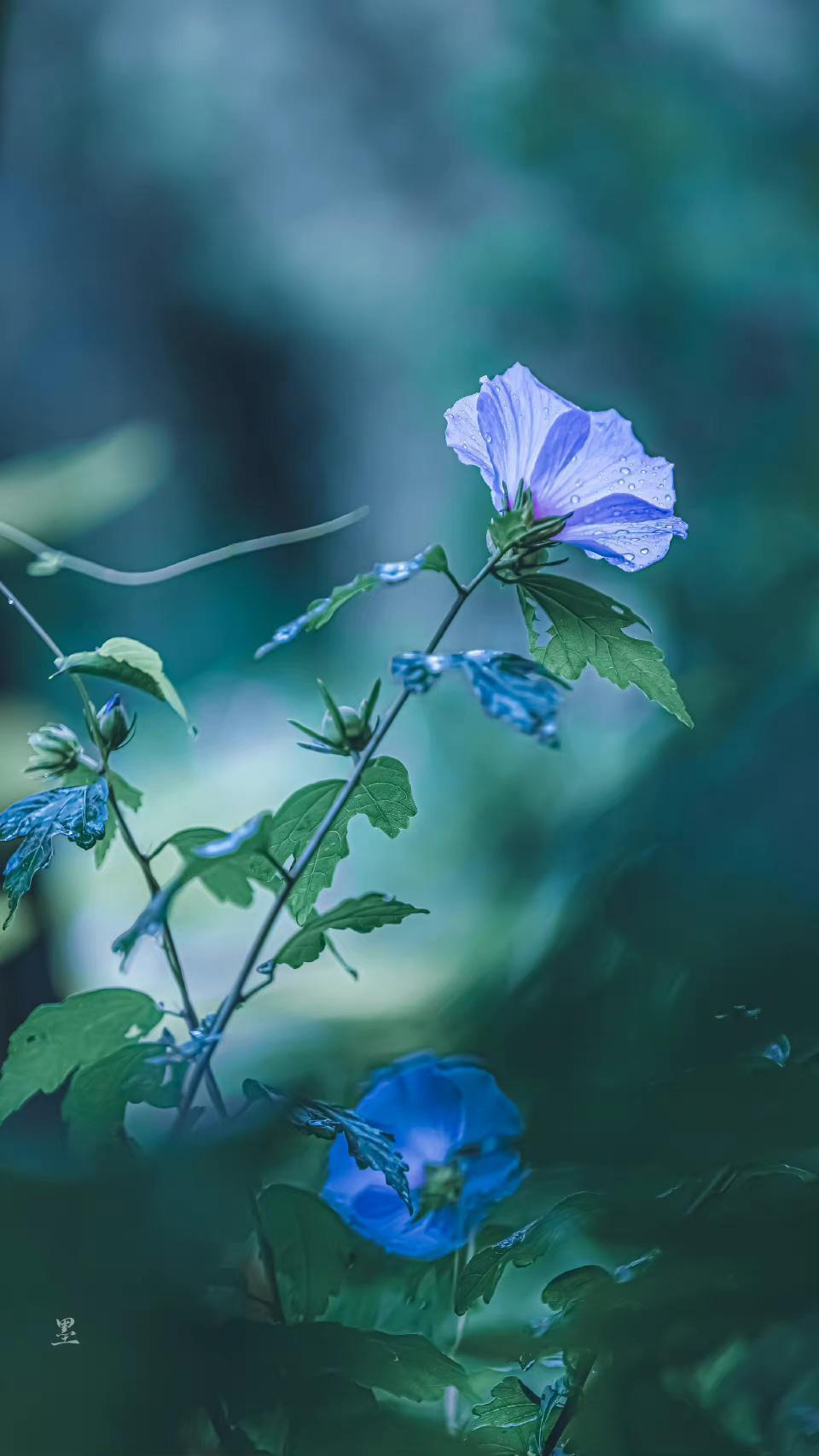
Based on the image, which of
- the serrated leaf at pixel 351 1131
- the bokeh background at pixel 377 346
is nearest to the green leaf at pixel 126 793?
the serrated leaf at pixel 351 1131

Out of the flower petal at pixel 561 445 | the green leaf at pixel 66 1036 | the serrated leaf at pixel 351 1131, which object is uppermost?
the flower petal at pixel 561 445

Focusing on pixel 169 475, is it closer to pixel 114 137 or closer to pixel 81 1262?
pixel 114 137

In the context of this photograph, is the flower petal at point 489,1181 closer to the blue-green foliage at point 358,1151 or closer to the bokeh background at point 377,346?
the blue-green foliage at point 358,1151

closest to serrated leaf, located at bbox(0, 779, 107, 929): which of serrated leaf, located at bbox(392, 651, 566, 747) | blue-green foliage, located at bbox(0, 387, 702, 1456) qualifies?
blue-green foliage, located at bbox(0, 387, 702, 1456)

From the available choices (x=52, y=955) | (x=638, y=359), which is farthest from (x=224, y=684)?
(x=638, y=359)

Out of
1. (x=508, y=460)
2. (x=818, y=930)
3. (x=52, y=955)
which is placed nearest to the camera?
(x=508, y=460)

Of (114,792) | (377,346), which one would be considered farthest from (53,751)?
(377,346)
